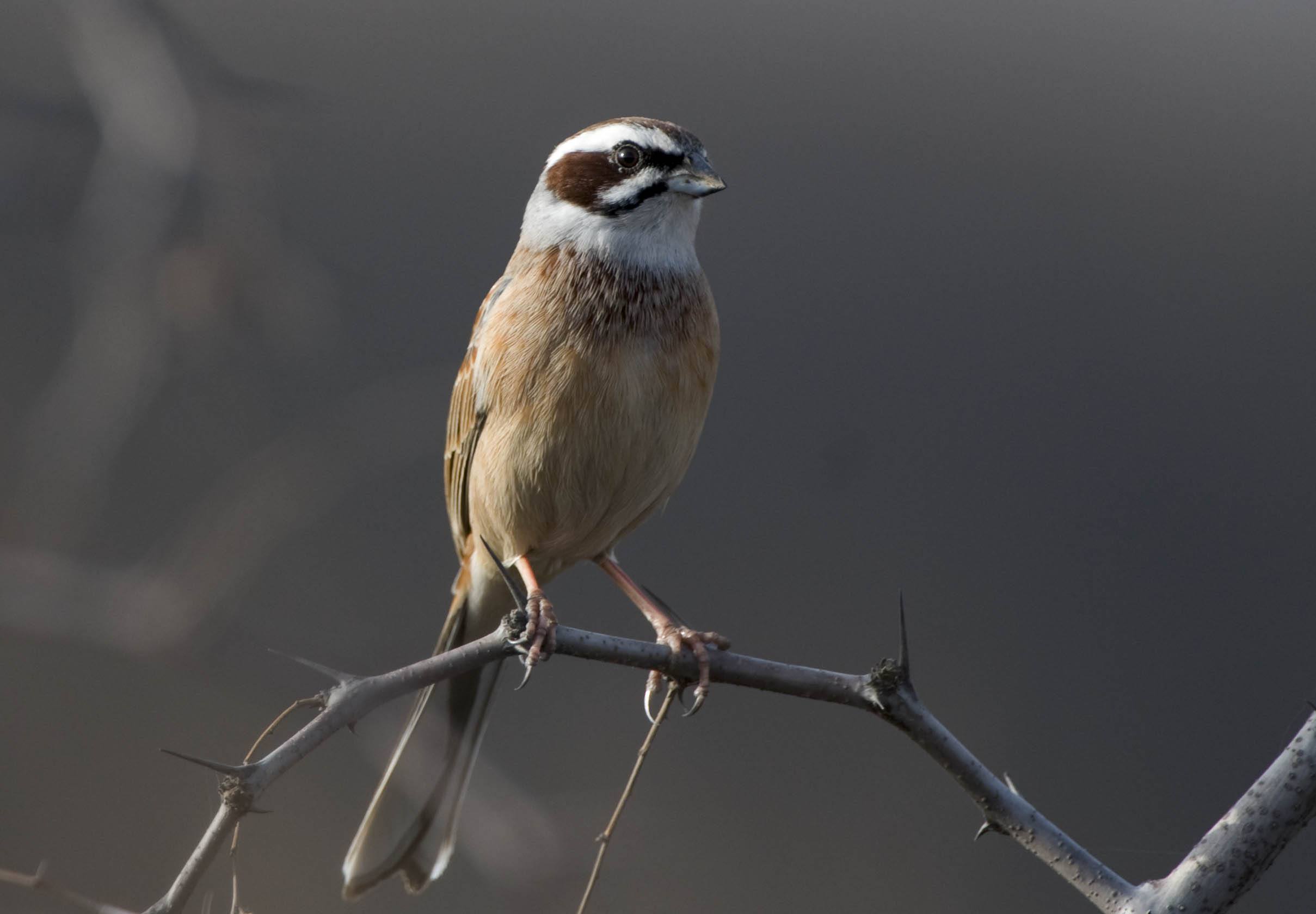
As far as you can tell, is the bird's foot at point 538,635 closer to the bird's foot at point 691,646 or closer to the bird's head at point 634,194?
the bird's foot at point 691,646

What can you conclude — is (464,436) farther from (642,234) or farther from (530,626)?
(530,626)

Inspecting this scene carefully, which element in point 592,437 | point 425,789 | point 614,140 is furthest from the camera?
point 425,789

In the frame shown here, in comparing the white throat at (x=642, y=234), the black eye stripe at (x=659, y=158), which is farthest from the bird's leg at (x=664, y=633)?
the black eye stripe at (x=659, y=158)

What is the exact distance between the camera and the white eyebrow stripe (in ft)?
9.79

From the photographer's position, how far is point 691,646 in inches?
111

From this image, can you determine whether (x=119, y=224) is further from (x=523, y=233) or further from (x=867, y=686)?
(x=867, y=686)

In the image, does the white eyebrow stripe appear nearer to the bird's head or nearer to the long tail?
the bird's head

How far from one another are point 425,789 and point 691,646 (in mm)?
937

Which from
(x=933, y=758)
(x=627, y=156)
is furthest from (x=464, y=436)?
(x=933, y=758)

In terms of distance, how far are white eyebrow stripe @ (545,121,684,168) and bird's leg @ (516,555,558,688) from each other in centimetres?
114

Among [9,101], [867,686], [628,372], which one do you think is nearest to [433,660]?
[867,686]

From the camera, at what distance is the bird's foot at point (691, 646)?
2646mm

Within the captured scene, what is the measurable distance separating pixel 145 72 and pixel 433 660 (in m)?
2.05

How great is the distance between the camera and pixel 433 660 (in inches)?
77.0
